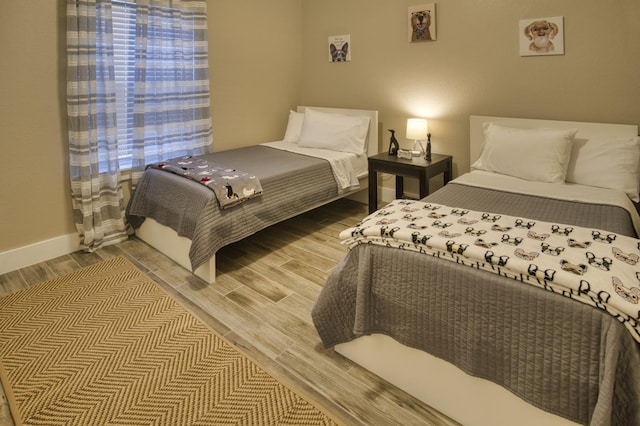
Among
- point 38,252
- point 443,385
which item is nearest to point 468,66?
point 443,385

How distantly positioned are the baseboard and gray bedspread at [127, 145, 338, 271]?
18.6 inches

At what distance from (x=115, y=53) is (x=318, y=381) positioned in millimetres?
2918

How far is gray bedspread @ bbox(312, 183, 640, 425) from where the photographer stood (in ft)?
4.07

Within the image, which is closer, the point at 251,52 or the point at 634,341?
the point at 634,341

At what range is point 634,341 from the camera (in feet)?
4.04

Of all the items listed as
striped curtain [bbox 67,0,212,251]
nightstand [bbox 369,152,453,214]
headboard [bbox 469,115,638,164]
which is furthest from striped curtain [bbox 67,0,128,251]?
headboard [bbox 469,115,638,164]

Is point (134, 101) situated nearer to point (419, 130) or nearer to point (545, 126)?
point (419, 130)

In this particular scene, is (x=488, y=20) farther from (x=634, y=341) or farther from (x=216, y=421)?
(x=216, y=421)

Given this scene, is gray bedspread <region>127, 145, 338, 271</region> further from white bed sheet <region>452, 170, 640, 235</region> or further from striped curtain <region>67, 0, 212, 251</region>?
white bed sheet <region>452, 170, 640, 235</region>

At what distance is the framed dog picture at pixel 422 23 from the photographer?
11.5 feet

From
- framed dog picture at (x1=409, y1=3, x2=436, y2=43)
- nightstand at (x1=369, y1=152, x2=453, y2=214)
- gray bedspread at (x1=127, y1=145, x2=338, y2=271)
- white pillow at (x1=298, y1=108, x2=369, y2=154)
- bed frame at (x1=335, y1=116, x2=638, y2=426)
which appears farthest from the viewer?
white pillow at (x1=298, y1=108, x2=369, y2=154)

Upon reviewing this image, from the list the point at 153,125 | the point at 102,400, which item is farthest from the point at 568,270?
the point at 153,125

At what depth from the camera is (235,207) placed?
280 cm

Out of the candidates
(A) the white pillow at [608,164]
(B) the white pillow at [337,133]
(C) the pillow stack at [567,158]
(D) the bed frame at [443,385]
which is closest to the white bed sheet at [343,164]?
(B) the white pillow at [337,133]
